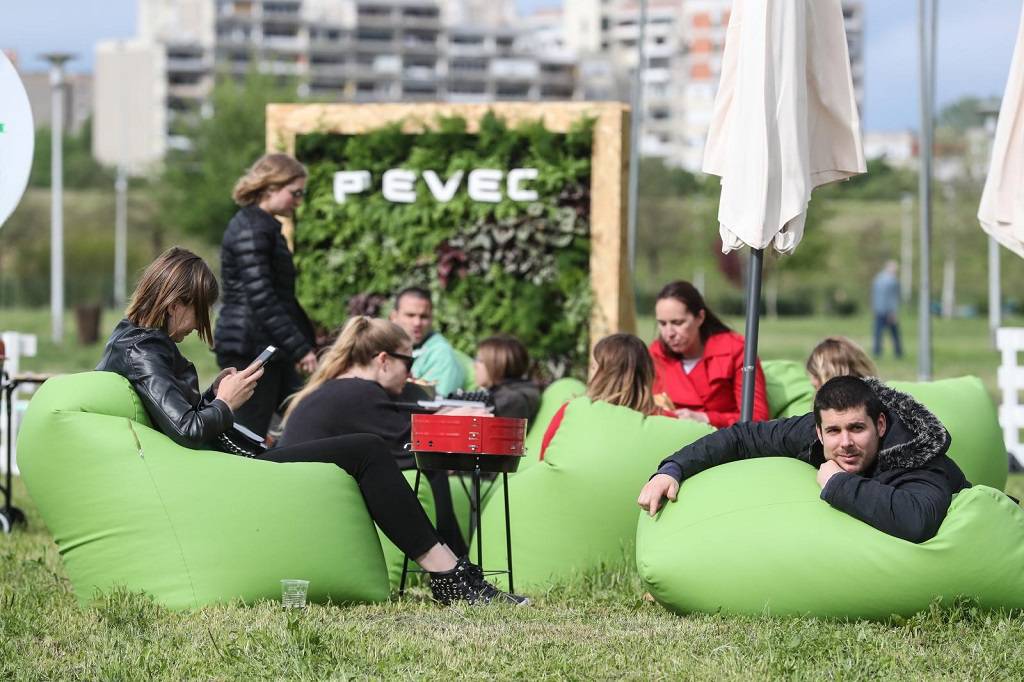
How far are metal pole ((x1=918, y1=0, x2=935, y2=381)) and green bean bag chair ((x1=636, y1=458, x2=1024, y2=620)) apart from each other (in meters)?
9.55

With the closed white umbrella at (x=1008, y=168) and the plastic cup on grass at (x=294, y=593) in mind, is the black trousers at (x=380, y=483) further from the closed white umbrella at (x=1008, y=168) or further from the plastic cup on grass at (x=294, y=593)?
the closed white umbrella at (x=1008, y=168)

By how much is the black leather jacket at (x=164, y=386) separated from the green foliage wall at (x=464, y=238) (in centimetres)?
530

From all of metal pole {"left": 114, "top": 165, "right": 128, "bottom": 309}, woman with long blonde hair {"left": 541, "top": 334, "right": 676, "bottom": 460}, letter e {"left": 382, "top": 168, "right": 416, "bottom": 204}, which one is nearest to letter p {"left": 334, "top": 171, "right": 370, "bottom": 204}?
letter e {"left": 382, "top": 168, "right": 416, "bottom": 204}

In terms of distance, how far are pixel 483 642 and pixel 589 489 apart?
146 cm

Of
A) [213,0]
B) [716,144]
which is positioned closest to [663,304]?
[716,144]

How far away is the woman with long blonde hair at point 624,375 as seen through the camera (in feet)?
20.7

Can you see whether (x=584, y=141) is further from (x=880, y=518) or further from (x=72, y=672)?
(x=72, y=672)

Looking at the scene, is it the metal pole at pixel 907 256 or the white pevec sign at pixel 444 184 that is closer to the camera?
the white pevec sign at pixel 444 184

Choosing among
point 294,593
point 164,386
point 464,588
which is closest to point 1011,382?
point 464,588

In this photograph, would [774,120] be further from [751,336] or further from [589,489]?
[589,489]

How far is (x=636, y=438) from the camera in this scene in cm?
609

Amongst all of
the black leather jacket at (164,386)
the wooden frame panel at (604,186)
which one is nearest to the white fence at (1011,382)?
the wooden frame panel at (604,186)

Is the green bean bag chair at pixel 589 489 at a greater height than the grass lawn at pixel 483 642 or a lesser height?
greater

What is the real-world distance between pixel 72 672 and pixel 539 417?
3.93m
